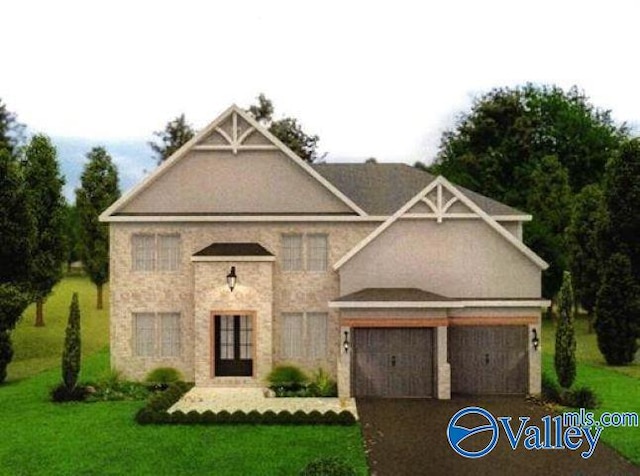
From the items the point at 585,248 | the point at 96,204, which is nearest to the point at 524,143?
the point at 585,248

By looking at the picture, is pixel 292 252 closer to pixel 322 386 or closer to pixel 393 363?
pixel 322 386

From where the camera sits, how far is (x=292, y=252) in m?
26.0

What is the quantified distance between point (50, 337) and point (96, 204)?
12.1m

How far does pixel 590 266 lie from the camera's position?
138 feet

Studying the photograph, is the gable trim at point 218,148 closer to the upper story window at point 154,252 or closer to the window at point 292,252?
the upper story window at point 154,252

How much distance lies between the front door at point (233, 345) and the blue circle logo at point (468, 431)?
821 centimetres

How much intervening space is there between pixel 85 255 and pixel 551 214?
34.1 metres

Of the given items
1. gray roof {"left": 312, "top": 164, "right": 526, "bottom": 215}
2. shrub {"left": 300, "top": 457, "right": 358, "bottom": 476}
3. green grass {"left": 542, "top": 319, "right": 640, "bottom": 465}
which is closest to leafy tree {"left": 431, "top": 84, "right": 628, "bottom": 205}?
green grass {"left": 542, "top": 319, "right": 640, "bottom": 465}

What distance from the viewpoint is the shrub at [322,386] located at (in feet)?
77.1

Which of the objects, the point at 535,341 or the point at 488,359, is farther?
→ the point at 488,359

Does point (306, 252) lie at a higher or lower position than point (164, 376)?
higher

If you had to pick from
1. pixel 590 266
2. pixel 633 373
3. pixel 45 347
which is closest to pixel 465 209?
pixel 633 373

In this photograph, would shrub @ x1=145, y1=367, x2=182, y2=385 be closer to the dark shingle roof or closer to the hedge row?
the dark shingle roof

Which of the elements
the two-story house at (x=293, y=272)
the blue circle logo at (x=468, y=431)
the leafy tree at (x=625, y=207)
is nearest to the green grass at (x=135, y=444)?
the blue circle logo at (x=468, y=431)
